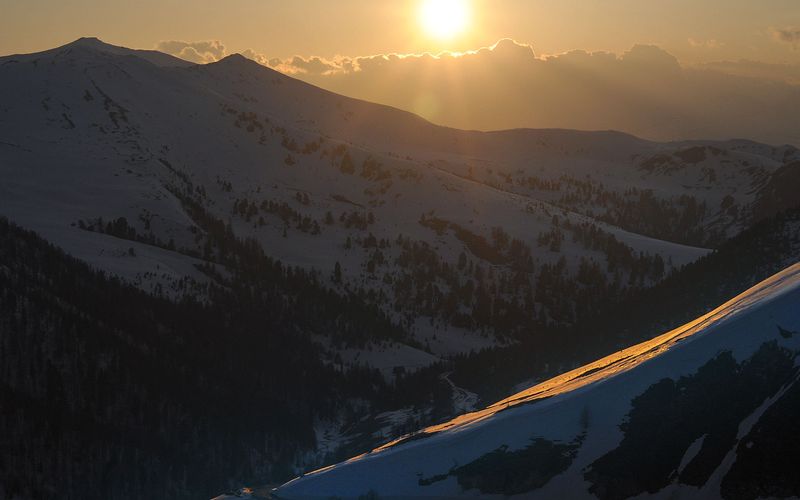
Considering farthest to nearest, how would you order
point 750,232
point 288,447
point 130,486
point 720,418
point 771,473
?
1. point 288,447
2. point 130,486
3. point 750,232
4. point 720,418
5. point 771,473

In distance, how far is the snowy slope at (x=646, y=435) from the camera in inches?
1743

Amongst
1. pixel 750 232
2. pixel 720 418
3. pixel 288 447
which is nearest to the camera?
pixel 720 418

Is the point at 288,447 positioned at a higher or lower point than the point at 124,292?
lower

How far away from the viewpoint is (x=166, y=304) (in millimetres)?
185250

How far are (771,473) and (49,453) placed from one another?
352ft

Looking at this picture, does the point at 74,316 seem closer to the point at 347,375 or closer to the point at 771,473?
the point at 347,375

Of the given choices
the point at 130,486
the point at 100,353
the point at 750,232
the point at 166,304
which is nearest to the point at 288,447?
the point at 130,486

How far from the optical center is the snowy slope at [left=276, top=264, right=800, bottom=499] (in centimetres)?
4428

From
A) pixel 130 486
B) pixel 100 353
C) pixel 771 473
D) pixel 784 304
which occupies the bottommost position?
pixel 130 486

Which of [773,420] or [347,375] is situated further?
[347,375]

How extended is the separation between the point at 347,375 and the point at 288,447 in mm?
41239

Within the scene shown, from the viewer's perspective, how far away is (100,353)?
152 m

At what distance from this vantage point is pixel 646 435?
4675cm

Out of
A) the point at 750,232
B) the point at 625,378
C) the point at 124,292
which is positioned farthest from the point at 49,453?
the point at 625,378
